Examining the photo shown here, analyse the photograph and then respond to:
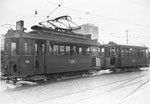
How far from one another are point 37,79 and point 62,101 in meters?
3.57

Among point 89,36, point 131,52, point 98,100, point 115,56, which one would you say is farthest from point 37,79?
point 131,52

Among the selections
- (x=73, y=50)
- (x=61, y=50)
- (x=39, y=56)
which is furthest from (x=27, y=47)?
(x=73, y=50)

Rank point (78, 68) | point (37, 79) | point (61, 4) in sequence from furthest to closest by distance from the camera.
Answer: point (78, 68) → point (37, 79) → point (61, 4)

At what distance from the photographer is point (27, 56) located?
28.3ft

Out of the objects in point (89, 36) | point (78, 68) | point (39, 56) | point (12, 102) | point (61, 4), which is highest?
point (61, 4)

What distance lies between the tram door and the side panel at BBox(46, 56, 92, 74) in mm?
350

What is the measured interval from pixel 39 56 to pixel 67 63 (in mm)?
2023

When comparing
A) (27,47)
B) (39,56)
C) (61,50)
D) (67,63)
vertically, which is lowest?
(67,63)

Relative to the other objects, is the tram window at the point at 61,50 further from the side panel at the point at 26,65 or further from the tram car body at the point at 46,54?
the side panel at the point at 26,65

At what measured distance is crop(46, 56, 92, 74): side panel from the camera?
9.68 meters

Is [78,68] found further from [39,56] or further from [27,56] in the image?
[27,56]

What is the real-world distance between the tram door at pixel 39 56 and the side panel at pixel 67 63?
1.15 ft

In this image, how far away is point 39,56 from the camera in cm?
927

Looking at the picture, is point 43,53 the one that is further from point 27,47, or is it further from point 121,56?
point 121,56
